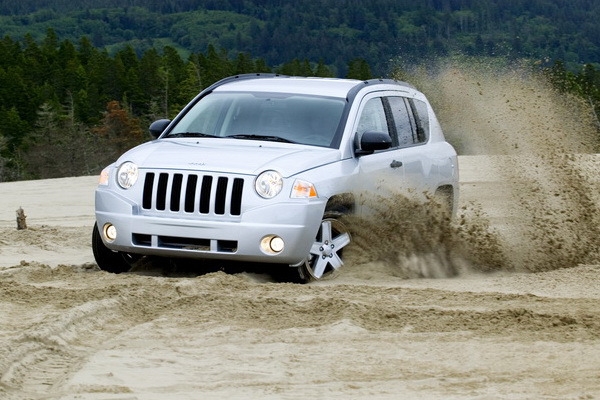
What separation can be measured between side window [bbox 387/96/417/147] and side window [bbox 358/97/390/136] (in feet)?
0.60

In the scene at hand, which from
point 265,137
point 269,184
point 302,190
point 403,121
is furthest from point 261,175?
point 403,121

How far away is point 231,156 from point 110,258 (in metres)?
1.38

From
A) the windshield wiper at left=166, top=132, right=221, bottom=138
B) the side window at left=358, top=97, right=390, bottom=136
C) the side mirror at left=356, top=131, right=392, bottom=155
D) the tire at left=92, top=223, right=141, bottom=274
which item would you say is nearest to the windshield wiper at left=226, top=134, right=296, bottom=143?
the windshield wiper at left=166, top=132, right=221, bottom=138

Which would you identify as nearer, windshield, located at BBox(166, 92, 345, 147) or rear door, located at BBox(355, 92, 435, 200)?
windshield, located at BBox(166, 92, 345, 147)

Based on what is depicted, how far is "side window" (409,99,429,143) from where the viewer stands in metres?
11.8

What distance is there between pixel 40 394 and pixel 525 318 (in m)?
3.11

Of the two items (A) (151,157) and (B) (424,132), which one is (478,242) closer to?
(B) (424,132)

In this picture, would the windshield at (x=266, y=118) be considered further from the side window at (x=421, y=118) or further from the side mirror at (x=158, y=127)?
the side window at (x=421, y=118)

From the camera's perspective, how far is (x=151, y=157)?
9.70 m

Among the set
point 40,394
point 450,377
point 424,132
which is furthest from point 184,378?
point 424,132

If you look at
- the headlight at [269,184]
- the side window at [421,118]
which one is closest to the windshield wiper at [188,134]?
the headlight at [269,184]

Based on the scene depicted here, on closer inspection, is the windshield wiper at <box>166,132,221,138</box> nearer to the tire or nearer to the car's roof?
the car's roof

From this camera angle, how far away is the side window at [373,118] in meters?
10.7

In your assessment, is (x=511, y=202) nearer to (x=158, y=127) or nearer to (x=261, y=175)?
(x=158, y=127)
